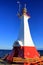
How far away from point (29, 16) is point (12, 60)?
24.7ft

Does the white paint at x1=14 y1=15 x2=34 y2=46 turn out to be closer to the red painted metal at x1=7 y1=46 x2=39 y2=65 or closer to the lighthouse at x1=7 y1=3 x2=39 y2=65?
the lighthouse at x1=7 y1=3 x2=39 y2=65

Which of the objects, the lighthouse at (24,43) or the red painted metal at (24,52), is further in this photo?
the lighthouse at (24,43)

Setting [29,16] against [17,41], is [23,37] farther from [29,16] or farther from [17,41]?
[29,16]

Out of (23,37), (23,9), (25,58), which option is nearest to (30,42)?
(23,37)

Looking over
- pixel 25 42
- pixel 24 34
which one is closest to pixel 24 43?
pixel 25 42

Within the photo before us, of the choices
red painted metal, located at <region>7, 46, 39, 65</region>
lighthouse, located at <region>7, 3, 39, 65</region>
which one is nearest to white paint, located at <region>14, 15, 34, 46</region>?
lighthouse, located at <region>7, 3, 39, 65</region>

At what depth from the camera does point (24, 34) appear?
2705 centimetres

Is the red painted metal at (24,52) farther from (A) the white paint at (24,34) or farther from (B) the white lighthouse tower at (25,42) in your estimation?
(A) the white paint at (24,34)

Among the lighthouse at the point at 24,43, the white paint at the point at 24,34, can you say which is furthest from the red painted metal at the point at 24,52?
the white paint at the point at 24,34

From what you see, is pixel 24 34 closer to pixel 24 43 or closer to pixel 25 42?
pixel 25 42

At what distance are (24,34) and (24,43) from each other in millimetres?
1415

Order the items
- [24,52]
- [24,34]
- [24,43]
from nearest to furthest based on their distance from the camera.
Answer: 1. [24,52]
2. [24,43]
3. [24,34]

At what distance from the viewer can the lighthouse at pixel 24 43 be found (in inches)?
1041

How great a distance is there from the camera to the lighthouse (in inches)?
1041
